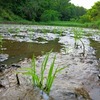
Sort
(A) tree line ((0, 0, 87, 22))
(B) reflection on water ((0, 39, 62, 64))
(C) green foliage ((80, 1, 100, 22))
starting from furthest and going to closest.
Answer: (C) green foliage ((80, 1, 100, 22)), (A) tree line ((0, 0, 87, 22)), (B) reflection on water ((0, 39, 62, 64))

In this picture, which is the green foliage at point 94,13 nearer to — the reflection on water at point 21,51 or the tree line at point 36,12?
the tree line at point 36,12

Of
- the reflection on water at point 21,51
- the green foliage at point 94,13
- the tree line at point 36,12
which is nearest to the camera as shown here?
the reflection on water at point 21,51

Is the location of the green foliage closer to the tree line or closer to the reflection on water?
the tree line

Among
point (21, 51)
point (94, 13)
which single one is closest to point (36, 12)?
point (94, 13)

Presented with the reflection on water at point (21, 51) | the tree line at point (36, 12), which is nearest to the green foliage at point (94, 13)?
the tree line at point (36, 12)

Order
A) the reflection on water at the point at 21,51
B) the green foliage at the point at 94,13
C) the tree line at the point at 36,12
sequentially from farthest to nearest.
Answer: the green foliage at the point at 94,13, the tree line at the point at 36,12, the reflection on water at the point at 21,51

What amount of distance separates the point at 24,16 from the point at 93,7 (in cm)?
1658

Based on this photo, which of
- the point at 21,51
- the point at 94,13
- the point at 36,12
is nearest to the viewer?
the point at 21,51

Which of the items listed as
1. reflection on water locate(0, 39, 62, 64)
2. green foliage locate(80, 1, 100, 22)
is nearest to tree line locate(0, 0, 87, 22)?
green foliage locate(80, 1, 100, 22)

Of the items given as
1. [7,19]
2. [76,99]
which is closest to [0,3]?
[7,19]

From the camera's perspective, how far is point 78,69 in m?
4.77

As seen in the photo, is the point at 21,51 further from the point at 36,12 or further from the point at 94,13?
the point at 36,12

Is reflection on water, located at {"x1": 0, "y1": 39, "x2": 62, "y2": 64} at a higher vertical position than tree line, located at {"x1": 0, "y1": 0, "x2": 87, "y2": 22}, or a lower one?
higher

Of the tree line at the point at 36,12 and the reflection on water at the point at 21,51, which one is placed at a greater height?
the reflection on water at the point at 21,51
